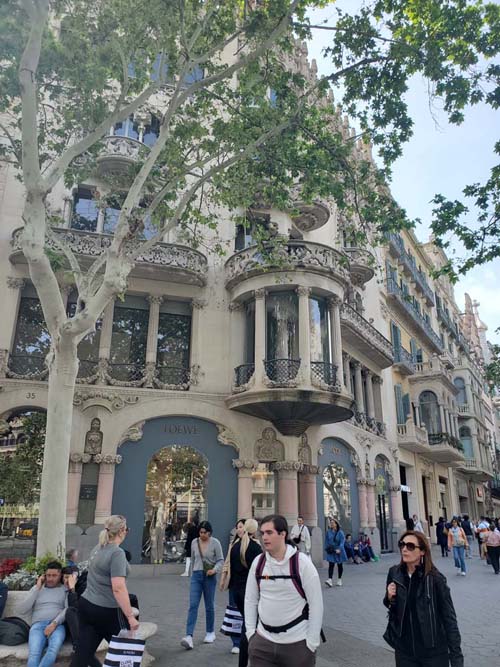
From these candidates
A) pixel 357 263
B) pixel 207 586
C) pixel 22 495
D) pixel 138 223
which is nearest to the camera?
pixel 207 586

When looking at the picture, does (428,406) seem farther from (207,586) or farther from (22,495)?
(207,586)

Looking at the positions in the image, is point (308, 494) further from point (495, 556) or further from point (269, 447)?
point (495, 556)

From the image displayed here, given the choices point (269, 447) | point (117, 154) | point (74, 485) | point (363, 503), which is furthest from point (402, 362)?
point (74, 485)

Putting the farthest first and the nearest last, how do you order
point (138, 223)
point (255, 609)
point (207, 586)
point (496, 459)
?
point (496, 459)
point (138, 223)
point (207, 586)
point (255, 609)

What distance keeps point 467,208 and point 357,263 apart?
42.4 feet

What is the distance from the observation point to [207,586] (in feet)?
24.1

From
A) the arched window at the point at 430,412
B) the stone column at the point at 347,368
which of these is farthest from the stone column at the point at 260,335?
the arched window at the point at 430,412

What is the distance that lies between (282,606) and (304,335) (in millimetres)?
13731

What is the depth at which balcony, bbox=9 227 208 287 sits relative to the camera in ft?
55.0

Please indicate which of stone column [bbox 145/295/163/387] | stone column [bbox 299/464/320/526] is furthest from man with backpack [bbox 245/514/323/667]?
stone column [bbox 299/464/320/526]

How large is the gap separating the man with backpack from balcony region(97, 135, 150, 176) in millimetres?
16252

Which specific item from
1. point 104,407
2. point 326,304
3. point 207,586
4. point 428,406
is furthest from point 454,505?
point 207,586

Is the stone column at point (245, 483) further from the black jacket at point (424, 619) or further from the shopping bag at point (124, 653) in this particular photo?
the black jacket at point (424, 619)

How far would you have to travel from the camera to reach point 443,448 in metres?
29.2
